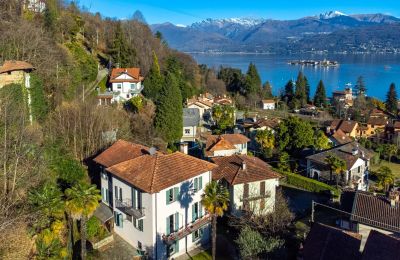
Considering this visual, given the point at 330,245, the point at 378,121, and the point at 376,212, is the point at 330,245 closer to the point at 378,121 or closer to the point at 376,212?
the point at 376,212

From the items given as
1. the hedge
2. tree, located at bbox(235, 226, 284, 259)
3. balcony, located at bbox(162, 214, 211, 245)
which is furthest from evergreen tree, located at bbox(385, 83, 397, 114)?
tree, located at bbox(235, 226, 284, 259)

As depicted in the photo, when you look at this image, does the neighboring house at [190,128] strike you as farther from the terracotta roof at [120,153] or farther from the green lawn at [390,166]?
the terracotta roof at [120,153]

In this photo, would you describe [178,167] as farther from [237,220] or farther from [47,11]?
[47,11]

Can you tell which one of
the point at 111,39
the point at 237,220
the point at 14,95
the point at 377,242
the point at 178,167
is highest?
the point at 111,39

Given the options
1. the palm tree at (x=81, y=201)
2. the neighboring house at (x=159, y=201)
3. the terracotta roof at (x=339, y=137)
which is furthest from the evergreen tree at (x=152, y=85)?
the palm tree at (x=81, y=201)

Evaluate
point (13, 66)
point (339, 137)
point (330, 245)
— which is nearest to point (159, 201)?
point (330, 245)

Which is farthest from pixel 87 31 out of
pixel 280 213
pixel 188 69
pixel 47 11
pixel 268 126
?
pixel 280 213

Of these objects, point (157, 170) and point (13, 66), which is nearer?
point (157, 170)
